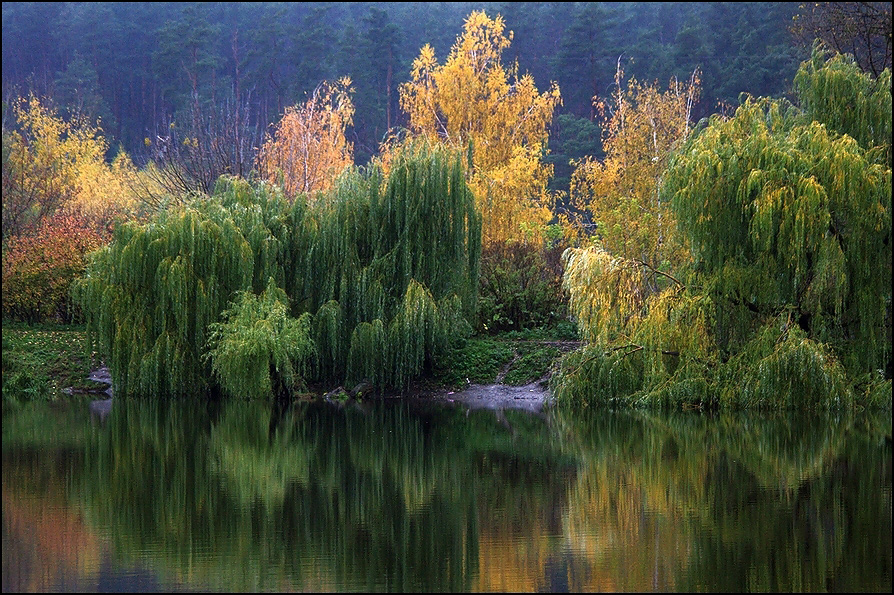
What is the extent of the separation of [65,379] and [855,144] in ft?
59.4

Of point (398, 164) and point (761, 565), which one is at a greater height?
point (398, 164)

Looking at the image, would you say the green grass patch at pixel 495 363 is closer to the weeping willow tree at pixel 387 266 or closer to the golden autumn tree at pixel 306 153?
the weeping willow tree at pixel 387 266

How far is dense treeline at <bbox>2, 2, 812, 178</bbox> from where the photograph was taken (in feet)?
174

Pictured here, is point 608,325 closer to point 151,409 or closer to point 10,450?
point 151,409

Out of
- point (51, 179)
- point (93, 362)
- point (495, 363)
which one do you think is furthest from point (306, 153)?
point (495, 363)

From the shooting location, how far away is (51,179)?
3656 cm

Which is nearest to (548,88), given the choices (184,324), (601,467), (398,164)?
(398,164)

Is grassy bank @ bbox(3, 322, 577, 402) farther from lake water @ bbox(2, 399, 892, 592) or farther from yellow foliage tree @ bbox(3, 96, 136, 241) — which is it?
yellow foliage tree @ bbox(3, 96, 136, 241)

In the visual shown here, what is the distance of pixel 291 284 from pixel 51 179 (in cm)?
1597

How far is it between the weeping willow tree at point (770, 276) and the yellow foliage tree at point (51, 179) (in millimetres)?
20381

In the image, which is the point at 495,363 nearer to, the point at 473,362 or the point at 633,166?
the point at 473,362

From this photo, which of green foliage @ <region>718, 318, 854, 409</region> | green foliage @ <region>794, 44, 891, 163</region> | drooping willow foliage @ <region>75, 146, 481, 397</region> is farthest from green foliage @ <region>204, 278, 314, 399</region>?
green foliage @ <region>794, 44, 891, 163</region>

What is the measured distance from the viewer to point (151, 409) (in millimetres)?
20750

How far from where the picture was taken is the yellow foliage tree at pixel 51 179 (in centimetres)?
3491
